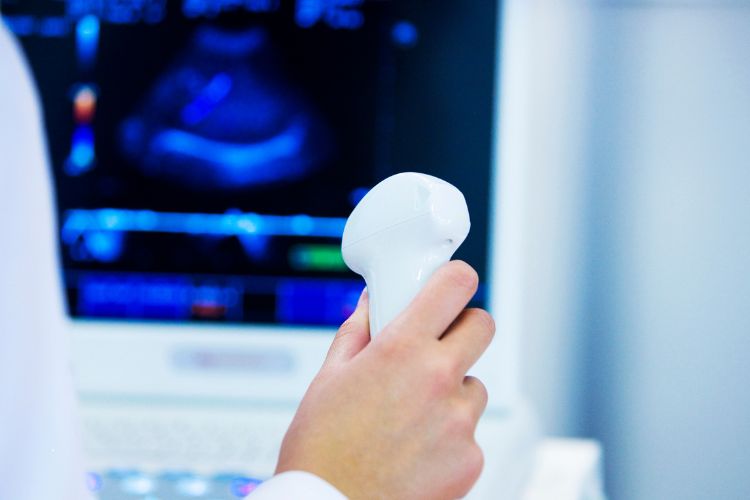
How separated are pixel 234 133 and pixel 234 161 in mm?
36

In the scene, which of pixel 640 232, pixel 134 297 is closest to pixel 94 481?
pixel 134 297

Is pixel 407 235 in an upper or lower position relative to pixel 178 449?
upper

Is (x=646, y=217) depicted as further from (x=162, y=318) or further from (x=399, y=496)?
(x=399, y=496)

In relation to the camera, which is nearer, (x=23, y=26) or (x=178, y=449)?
(x=178, y=449)

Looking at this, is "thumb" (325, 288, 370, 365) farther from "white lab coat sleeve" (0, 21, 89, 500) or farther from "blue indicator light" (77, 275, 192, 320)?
"blue indicator light" (77, 275, 192, 320)

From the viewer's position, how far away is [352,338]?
512mm

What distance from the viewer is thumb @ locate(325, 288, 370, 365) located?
50cm

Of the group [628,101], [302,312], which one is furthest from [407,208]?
[628,101]

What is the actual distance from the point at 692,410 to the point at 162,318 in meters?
0.69

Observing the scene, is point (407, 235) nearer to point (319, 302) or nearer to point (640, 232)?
point (319, 302)

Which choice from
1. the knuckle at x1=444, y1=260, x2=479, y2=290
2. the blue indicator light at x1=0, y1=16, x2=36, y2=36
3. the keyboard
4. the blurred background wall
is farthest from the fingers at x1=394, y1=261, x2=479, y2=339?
the blue indicator light at x1=0, y1=16, x2=36, y2=36

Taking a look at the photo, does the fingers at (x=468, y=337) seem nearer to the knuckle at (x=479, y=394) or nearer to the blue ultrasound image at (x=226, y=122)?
the knuckle at (x=479, y=394)

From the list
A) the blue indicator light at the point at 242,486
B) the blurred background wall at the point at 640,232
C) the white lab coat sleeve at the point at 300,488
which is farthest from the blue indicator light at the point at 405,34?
the white lab coat sleeve at the point at 300,488

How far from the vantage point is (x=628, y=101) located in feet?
4.30
